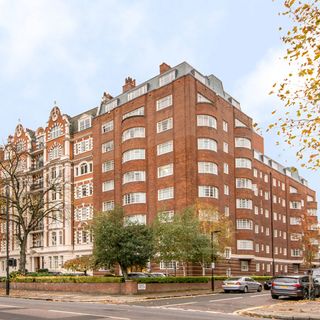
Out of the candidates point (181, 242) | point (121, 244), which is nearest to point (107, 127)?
point (181, 242)

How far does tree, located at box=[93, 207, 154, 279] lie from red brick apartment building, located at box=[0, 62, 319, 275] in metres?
14.9

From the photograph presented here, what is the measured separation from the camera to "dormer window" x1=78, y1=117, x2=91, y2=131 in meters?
74.9

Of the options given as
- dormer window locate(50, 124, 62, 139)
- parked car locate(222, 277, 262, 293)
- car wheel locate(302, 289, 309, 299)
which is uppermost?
dormer window locate(50, 124, 62, 139)

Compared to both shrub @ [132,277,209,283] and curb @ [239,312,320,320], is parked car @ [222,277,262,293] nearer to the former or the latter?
shrub @ [132,277,209,283]

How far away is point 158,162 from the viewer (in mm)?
61156

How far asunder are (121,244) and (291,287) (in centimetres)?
1356

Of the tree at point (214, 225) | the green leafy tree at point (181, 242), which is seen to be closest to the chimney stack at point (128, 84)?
the tree at point (214, 225)

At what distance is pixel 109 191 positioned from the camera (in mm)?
67750

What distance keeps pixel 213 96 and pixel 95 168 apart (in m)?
19.2

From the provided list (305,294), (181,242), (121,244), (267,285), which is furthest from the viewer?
(267,285)

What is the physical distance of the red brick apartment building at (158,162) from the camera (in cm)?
5906

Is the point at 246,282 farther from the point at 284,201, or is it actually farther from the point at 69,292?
the point at 284,201

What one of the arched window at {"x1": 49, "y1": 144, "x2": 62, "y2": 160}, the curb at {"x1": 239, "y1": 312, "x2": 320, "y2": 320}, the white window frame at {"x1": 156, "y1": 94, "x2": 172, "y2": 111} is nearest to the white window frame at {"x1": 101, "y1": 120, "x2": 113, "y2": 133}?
the white window frame at {"x1": 156, "y1": 94, "x2": 172, "y2": 111}

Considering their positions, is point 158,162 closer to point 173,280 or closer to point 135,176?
point 135,176
